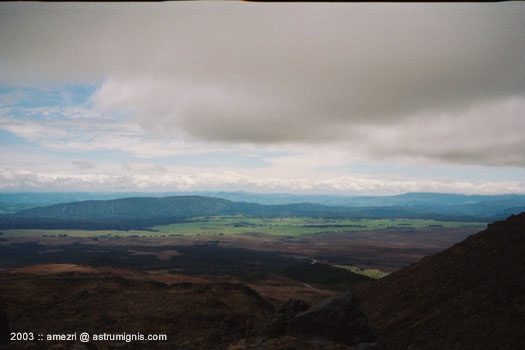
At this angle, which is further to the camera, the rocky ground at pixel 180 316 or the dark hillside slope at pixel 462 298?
the dark hillside slope at pixel 462 298

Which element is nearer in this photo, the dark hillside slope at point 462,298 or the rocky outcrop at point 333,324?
the rocky outcrop at point 333,324

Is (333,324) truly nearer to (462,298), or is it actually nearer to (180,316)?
(462,298)

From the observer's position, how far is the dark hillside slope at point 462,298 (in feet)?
65.5

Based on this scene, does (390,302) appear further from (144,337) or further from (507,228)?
(144,337)

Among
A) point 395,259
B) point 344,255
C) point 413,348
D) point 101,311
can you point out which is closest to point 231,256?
point 344,255

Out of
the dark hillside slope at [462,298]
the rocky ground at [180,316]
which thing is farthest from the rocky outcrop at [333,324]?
the dark hillside slope at [462,298]

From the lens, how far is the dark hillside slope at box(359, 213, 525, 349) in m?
20.0

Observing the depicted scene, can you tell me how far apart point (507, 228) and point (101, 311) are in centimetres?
4540

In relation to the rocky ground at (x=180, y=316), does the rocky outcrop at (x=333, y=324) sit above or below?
above

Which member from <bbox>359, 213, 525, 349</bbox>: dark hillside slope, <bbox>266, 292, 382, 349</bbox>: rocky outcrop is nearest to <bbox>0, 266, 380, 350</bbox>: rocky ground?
<bbox>266, 292, 382, 349</bbox>: rocky outcrop

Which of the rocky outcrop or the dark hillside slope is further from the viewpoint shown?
the dark hillside slope

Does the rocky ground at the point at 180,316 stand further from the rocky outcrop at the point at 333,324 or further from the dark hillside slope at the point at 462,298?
the dark hillside slope at the point at 462,298

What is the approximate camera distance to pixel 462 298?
2638 cm

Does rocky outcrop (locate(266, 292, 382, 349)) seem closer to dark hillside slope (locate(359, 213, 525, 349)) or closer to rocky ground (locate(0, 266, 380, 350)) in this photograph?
rocky ground (locate(0, 266, 380, 350))
